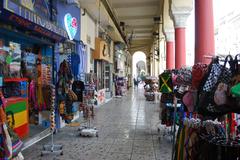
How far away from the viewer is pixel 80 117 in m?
8.04

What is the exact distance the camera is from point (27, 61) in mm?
5566

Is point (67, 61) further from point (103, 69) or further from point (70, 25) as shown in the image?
point (103, 69)

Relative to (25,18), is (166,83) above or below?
below

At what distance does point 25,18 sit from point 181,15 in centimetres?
558

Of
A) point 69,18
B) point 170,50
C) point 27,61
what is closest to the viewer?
point 27,61

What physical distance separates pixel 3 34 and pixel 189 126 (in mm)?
3752

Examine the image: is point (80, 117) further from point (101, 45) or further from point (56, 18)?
point (101, 45)

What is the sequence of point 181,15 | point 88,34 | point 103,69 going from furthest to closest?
1. point 103,69
2. point 88,34
3. point 181,15

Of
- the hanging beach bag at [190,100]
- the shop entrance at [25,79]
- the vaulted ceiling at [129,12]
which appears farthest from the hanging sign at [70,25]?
the hanging beach bag at [190,100]

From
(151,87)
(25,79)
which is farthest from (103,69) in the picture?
(25,79)

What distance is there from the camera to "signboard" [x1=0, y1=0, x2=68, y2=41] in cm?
367

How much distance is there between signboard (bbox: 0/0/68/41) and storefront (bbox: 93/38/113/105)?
18.9ft

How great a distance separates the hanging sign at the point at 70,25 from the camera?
264 inches

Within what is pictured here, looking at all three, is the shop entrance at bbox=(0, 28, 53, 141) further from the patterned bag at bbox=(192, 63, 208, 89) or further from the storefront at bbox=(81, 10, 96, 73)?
the storefront at bbox=(81, 10, 96, 73)
